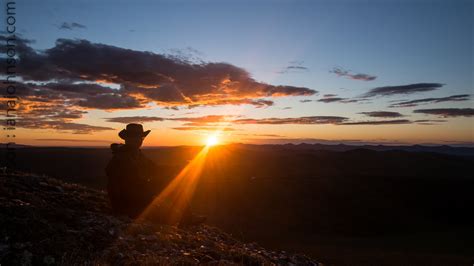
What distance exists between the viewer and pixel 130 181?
46.3 feet

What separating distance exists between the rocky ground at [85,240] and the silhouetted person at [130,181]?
29.8 inches

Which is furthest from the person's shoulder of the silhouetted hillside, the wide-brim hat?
the silhouetted hillside

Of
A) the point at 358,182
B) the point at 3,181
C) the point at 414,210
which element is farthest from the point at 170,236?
the point at 358,182

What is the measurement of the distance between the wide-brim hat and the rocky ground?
111 inches

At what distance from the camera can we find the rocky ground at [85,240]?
8.12 m

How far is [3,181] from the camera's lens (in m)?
14.0

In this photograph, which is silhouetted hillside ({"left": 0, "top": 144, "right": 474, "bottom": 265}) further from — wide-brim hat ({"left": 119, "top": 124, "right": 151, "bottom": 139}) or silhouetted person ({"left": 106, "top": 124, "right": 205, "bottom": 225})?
wide-brim hat ({"left": 119, "top": 124, "right": 151, "bottom": 139})

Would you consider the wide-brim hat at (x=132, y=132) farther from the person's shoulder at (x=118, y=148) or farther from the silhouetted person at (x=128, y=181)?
the person's shoulder at (x=118, y=148)

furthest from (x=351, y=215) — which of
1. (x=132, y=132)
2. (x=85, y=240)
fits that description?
(x=85, y=240)

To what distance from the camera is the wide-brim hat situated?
47.9ft

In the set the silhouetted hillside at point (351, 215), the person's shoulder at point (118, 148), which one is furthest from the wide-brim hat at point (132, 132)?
the silhouetted hillside at point (351, 215)

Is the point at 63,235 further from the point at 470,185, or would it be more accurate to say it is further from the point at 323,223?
the point at 470,185

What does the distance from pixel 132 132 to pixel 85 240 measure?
5.94 metres

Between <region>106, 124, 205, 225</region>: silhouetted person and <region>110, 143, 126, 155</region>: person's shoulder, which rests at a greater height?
<region>110, 143, 126, 155</region>: person's shoulder
